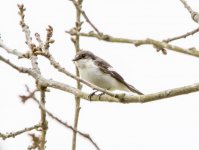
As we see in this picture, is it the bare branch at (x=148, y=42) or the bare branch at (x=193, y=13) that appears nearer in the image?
the bare branch at (x=148, y=42)

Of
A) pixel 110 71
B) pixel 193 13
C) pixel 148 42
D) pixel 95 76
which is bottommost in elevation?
pixel 148 42

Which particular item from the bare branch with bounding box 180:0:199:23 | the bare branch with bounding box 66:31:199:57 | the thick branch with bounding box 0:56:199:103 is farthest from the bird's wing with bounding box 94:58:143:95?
the bare branch with bounding box 66:31:199:57

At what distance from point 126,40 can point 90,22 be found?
34cm

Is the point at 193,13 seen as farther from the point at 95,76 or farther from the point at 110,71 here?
the point at 110,71

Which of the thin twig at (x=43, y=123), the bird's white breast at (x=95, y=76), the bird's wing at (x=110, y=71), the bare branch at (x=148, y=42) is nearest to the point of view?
the bare branch at (x=148, y=42)

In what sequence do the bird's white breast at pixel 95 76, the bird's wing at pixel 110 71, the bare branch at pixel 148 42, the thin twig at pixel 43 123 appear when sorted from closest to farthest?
the bare branch at pixel 148 42 → the thin twig at pixel 43 123 → the bird's white breast at pixel 95 76 → the bird's wing at pixel 110 71

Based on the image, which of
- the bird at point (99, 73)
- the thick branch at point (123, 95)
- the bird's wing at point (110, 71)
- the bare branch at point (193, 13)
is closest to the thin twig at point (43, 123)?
the thick branch at point (123, 95)

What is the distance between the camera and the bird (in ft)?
29.3

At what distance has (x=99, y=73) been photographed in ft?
29.8

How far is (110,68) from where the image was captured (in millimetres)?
9414

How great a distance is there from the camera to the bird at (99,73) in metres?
8.92

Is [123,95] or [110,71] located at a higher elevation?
[110,71]

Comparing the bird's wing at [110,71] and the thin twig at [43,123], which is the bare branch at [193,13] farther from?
the bird's wing at [110,71]

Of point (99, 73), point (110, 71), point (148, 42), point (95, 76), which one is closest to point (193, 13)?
point (148, 42)
